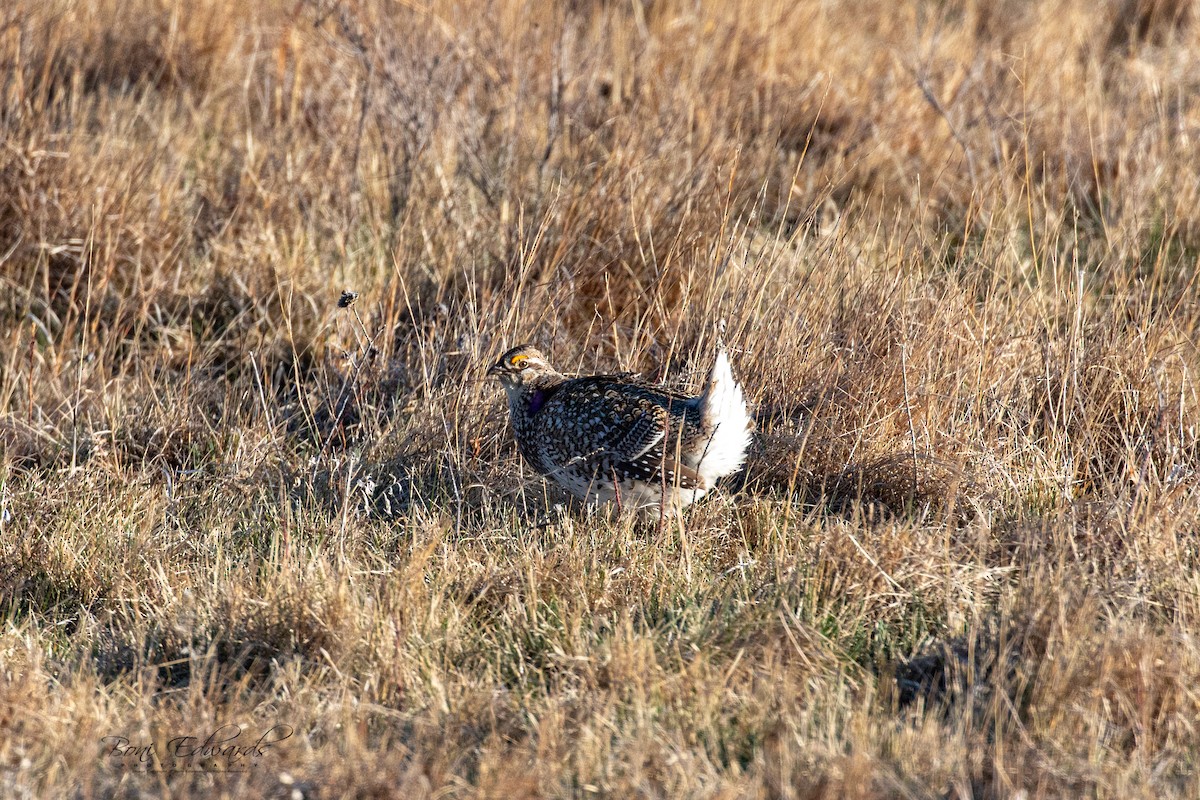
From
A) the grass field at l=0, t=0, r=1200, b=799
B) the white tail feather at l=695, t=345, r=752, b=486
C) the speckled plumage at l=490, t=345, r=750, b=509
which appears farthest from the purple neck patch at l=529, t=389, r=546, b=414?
the white tail feather at l=695, t=345, r=752, b=486

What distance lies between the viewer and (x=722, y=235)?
504cm

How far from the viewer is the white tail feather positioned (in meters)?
4.17

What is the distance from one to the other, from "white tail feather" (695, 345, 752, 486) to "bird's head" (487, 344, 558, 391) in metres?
0.75

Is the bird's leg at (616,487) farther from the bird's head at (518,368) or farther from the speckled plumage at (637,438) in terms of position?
the bird's head at (518,368)

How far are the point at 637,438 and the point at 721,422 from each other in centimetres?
31

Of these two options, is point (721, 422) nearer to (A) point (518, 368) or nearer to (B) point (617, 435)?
(B) point (617, 435)

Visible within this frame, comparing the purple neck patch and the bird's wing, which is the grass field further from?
the purple neck patch

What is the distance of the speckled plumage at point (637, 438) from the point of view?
13.9 feet

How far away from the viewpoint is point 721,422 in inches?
165

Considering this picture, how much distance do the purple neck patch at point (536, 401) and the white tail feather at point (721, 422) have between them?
0.66 meters

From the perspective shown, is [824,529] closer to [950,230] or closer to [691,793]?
[691,793]
